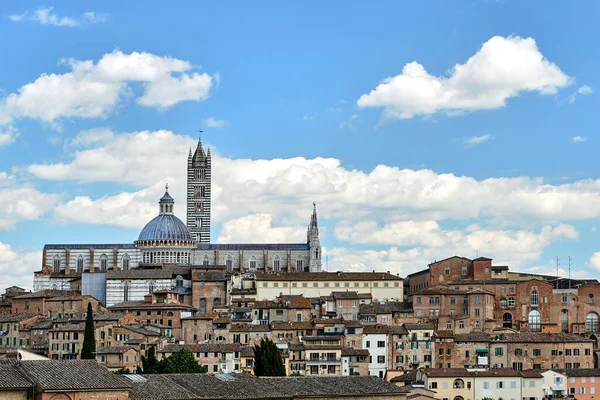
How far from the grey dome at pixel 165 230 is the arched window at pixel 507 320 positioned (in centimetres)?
3552

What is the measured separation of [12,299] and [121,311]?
33.5ft

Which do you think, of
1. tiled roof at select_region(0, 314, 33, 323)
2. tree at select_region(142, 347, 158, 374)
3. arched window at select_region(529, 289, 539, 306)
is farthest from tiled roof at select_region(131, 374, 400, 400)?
arched window at select_region(529, 289, 539, 306)

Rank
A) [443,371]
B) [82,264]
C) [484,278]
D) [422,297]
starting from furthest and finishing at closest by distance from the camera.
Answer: [82,264]
[484,278]
[422,297]
[443,371]

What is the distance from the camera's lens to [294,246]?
367ft

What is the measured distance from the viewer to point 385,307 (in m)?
84.8

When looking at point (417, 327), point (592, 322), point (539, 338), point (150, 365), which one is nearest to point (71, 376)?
point (150, 365)

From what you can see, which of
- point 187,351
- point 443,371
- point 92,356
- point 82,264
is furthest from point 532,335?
point 82,264

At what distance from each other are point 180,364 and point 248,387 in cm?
2099

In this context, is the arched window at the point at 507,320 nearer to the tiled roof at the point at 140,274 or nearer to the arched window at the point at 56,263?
the tiled roof at the point at 140,274

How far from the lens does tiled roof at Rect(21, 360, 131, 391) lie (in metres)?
35.2

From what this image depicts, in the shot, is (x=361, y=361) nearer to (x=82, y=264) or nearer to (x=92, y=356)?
(x=92, y=356)

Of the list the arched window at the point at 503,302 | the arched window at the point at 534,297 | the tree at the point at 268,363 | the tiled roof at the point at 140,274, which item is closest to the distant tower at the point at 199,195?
the tiled roof at the point at 140,274

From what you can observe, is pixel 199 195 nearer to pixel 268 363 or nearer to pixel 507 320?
pixel 507 320

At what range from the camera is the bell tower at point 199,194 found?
125 m
